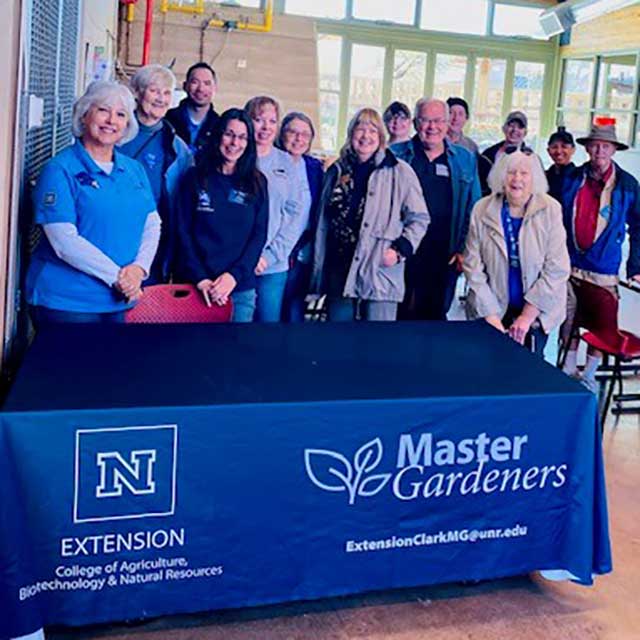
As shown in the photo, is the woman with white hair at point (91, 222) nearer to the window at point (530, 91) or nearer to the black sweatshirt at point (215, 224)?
the black sweatshirt at point (215, 224)

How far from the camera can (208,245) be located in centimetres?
348

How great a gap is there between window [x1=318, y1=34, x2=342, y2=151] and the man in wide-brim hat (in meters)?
7.80

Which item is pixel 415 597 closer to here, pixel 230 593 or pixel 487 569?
pixel 487 569

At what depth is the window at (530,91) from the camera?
1337cm

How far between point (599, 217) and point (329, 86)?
A: 27.6 feet

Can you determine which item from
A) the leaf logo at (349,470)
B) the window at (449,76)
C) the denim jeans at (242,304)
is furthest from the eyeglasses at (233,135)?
the window at (449,76)

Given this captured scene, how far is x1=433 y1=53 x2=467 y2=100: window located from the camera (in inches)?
509

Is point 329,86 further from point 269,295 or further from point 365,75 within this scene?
point 269,295

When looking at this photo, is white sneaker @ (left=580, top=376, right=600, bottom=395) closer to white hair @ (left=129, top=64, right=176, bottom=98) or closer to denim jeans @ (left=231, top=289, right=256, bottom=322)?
denim jeans @ (left=231, top=289, right=256, bottom=322)

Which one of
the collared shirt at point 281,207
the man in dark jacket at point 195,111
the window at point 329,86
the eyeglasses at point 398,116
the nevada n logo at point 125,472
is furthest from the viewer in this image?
the window at point 329,86

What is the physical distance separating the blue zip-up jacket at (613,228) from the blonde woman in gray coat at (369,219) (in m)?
1.26

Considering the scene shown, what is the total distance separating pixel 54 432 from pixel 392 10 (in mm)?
11666

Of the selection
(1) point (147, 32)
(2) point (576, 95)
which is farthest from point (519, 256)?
(2) point (576, 95)

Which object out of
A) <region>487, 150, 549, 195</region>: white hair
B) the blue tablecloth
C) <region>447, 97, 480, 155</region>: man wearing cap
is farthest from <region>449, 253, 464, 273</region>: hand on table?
<region>447, 97, 480, 155</region>: man wearing cap
